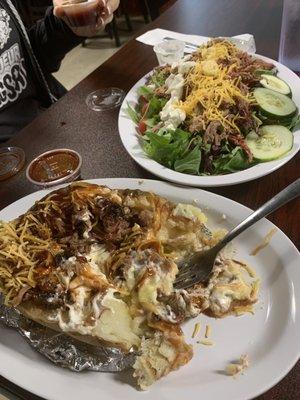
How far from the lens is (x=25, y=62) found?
7.92 feet

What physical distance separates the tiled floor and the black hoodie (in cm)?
217

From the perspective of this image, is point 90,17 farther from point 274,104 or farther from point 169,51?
point 274,104

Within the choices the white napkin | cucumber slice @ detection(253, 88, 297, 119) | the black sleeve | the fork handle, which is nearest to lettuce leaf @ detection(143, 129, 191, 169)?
cucumber slice @ detection(253, 88, 297, 119)

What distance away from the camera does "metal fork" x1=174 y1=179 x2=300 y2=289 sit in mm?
1156

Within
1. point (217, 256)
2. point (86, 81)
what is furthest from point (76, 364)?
point (86, 81)

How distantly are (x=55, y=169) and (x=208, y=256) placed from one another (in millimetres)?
736

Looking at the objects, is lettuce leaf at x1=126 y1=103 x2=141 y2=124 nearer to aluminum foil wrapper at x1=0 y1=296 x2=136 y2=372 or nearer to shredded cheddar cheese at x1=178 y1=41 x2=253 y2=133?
shredded cheddar cheese at x1=178 y1=41 x2=253 y2=133

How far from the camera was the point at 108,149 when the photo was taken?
5.86 feet

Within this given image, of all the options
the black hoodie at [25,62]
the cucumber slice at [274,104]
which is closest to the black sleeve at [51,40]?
the black hoodie at [25,62]

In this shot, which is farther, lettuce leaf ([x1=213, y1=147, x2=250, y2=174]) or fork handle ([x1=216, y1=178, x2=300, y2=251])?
→ lettuce leaf ([x1=213, y1=147, x2=250, y2=174])

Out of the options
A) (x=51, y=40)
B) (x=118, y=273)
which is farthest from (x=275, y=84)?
(x=51, y=40)

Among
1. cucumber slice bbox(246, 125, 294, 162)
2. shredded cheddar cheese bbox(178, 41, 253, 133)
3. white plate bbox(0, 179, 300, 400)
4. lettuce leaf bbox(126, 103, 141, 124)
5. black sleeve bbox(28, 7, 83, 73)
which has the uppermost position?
black sleeve bbox(28, 7, 83, 73)

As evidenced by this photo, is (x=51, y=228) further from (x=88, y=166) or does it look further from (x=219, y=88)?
(x=219, y=88)

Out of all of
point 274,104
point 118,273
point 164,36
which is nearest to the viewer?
point 118,273
